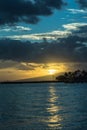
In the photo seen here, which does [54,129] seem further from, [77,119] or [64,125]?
[77,119]

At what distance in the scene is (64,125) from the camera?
207 ft

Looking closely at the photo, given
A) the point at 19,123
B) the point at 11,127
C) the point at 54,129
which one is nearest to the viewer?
the point at 54,129

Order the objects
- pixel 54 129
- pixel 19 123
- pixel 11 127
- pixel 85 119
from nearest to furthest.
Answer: pixel 54 129 < pixel 11 127 < pixel 19 123 < pixel 85 119

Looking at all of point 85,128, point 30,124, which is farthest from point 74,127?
point 30,124

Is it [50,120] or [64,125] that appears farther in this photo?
[50,120]

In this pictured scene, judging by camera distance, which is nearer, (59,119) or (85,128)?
(85,128)

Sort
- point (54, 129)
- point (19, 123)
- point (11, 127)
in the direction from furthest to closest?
point (19, 123) < point (11, 127) < point (54, 129)

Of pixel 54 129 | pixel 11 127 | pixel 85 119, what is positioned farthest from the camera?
pixel 85 119

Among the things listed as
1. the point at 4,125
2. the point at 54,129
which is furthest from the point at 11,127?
the point at 54,129

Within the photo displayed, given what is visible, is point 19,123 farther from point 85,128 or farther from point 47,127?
point 85,128

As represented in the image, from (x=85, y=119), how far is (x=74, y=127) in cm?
1066

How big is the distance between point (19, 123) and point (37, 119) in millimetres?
6138

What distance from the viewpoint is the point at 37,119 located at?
71.9m

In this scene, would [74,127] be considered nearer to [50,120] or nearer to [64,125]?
[64,125]
